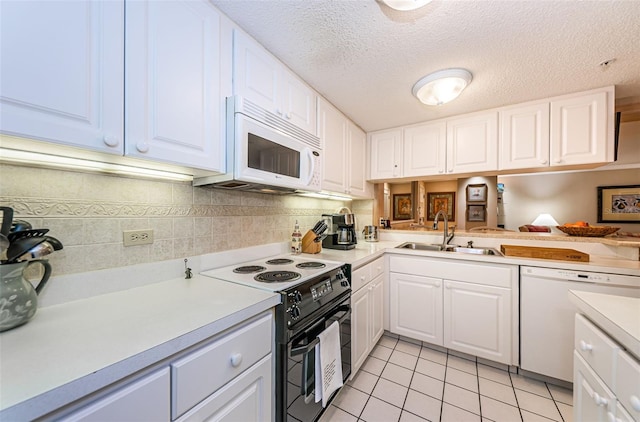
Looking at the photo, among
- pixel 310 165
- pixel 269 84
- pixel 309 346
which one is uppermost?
pixel 269 84

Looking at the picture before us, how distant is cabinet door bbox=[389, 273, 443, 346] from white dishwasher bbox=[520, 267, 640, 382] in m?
0.58

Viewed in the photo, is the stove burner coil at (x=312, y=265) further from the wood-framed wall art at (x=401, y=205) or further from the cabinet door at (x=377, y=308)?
the wood-framed wall art at (x=401, y=205)

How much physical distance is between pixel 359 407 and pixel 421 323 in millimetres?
940

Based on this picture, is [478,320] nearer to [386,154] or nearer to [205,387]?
[386,154]

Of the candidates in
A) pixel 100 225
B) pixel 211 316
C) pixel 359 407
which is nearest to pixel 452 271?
pixel 359 407

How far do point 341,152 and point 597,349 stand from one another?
6.33 feet

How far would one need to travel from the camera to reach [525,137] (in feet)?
6.62

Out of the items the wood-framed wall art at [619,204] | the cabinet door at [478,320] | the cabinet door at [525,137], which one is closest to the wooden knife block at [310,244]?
the cabinet door at [478,320]

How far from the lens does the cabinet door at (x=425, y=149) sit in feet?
7.80

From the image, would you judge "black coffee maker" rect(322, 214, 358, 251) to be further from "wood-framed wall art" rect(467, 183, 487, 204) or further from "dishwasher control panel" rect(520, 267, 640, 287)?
"wood-framed wall art" rect(467, 183, 487, 204)

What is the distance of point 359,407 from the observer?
4.92 ft

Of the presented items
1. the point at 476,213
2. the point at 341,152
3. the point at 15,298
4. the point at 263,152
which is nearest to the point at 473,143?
the point at 341,152

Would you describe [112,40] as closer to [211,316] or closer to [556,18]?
[211,316]

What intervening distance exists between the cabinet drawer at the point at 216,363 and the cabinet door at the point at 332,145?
128 centimetres
